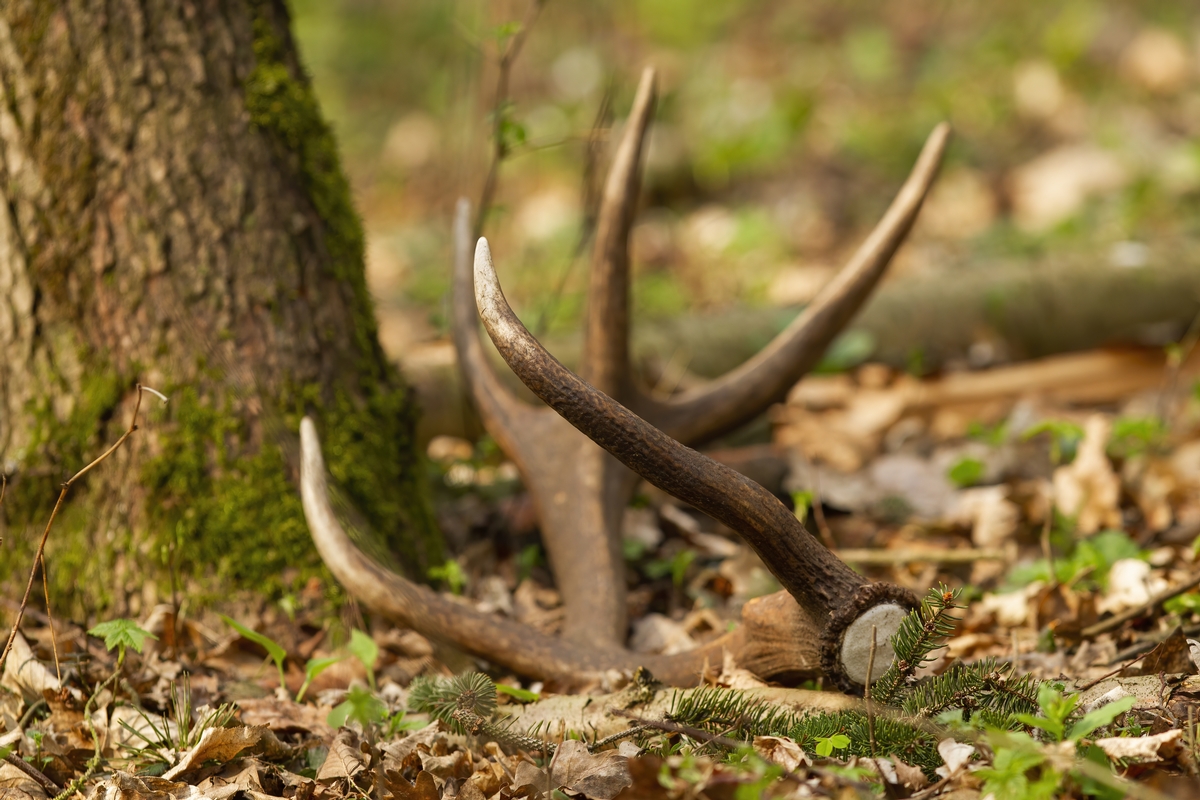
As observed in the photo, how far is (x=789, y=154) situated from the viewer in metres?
8.19

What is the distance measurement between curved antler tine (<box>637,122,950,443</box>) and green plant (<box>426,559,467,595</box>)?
709 mm

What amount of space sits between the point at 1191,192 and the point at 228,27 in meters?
6.08

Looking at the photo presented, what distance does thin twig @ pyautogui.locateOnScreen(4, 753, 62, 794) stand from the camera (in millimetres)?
1827

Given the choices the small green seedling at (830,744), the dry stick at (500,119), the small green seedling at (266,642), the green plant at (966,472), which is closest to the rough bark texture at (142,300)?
the small green seedling at (266,642)

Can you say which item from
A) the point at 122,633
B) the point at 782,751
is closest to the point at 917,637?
the point at 782,751

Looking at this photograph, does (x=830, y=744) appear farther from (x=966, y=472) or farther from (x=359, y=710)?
(x=966, y=472)

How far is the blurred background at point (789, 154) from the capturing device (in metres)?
4.98

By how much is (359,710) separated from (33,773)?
801 mm

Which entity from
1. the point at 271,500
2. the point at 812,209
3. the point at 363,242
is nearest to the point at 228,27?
the point at 363,242

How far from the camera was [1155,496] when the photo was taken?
3.16 metres

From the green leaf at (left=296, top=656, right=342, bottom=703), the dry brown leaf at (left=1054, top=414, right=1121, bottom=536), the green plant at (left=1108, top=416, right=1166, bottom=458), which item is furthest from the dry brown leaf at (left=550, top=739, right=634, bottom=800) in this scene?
the green plant at (left=1108, top=416, right=1166, bottom=458)

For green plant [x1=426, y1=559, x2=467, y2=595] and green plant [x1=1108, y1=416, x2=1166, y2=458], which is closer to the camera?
green plant [x1=426, y1=559, x2=467, y2=595]

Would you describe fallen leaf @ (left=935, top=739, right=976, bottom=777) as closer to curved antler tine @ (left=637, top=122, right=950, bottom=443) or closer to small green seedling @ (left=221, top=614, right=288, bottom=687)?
curved antler tine @ (left=637, top=122, right=950, bottom=443)

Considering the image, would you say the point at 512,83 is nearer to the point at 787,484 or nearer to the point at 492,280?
the point at 787,484
